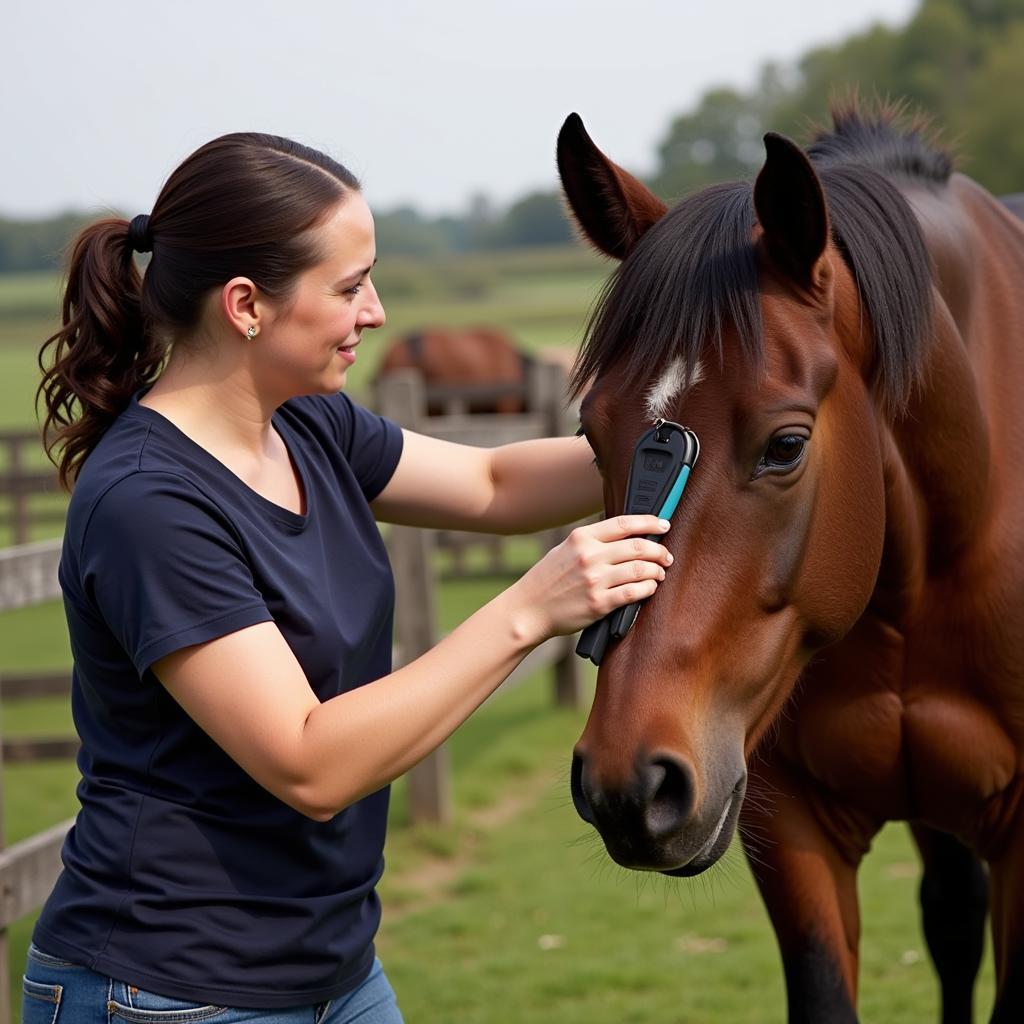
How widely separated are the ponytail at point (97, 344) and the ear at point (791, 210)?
3.45 ft

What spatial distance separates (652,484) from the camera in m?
1.94

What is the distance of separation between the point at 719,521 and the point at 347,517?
2.53 ft

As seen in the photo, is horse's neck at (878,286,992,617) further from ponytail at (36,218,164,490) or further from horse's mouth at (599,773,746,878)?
ponytail at (36,218,164,490)

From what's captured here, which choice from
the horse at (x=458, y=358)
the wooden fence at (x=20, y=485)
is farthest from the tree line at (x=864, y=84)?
the wooden fence at (x=20, y=485)

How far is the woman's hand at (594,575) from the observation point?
1.88m

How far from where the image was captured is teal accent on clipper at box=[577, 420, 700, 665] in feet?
6.22

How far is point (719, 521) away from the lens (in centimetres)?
Result: 196

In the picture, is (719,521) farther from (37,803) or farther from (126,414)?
(37,803)

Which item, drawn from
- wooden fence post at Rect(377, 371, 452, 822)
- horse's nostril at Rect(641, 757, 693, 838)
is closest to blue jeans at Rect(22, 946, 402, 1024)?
horse's nostril at Rect(641, 757, 693, 838)

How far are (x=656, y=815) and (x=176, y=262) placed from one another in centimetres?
118

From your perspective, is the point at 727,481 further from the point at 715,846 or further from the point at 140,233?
the point at 140,233

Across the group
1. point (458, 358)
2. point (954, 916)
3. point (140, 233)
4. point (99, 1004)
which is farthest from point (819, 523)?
point (458, 358)

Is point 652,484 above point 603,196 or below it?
below

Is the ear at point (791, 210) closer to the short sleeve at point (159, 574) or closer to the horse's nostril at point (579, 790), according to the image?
the horse's nostril at point (579, 790)
